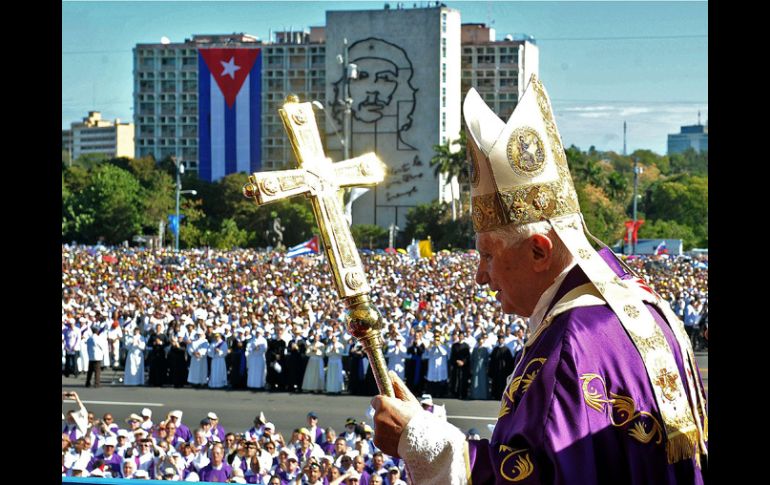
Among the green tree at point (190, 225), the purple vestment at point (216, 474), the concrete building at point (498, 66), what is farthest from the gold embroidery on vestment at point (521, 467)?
the concrete building at point (498, 66)

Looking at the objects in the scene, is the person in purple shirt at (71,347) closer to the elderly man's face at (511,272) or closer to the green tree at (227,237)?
the elderly man's face at (511,272)

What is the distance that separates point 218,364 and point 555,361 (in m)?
18.9

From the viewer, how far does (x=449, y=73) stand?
326 feet

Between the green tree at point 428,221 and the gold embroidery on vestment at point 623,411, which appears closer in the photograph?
the gold embroidery on vestment at point 623,411

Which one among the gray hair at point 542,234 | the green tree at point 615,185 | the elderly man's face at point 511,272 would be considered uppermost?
the green tree at point 615,185

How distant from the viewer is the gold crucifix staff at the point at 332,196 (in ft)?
10.2

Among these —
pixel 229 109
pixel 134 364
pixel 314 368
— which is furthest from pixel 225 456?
pixel 229 109

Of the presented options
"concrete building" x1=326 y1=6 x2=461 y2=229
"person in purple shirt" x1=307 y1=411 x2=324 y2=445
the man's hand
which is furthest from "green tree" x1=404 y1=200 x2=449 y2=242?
the man's hand

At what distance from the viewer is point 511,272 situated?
3.16 metres

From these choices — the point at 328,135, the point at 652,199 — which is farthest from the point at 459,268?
the point at 328,135

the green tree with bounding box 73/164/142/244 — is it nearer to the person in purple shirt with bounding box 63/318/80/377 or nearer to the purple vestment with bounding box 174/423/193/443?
the person in purple shirt with bounding box 63/318/80/377

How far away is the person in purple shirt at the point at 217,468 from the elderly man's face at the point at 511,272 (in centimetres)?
786
